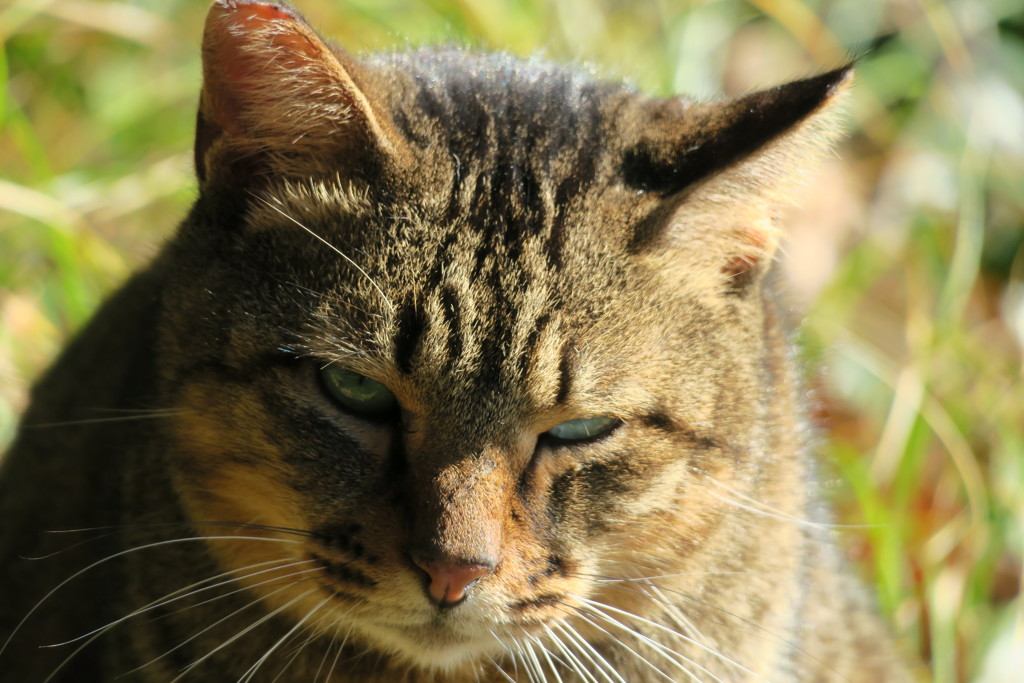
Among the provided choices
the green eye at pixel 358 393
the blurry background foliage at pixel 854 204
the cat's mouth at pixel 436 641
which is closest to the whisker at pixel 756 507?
the cat's mouth at pixel 436 641

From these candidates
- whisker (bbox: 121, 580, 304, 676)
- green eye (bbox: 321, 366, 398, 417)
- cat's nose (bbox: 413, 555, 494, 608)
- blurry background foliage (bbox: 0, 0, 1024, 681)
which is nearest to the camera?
cat's nose (bbox: 413, 555, 494, 608)

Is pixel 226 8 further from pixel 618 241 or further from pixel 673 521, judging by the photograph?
pixel 673 521

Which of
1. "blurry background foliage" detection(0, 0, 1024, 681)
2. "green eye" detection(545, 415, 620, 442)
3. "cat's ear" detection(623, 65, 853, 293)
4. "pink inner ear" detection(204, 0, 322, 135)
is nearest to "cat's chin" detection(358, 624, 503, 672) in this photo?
"green eye" detection(545, 415, 620, 442)

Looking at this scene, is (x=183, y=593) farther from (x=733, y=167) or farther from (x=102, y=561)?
(x=733, y=167)

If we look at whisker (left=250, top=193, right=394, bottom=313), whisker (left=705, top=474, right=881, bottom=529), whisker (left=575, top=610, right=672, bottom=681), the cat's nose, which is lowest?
whisker (left=575, top=610, right=672, bottom=681)

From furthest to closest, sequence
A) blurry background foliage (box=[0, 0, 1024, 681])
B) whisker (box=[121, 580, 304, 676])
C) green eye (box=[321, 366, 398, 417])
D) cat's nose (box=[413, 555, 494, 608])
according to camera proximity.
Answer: blurry background foliage (box=[0, 0, 1024, 681]) → whisker (box=[121, 580, 304, 676]) → green eye (box=[321, 366, 398, 417]) → cat's nose (box=[413, 555, 494, 608])

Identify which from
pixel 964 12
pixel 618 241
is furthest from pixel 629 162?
pixel 964 12

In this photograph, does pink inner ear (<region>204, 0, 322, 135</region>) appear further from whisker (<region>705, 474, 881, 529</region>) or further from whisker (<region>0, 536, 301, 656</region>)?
whisker (<region>705, 474, 881, 529</region>)
